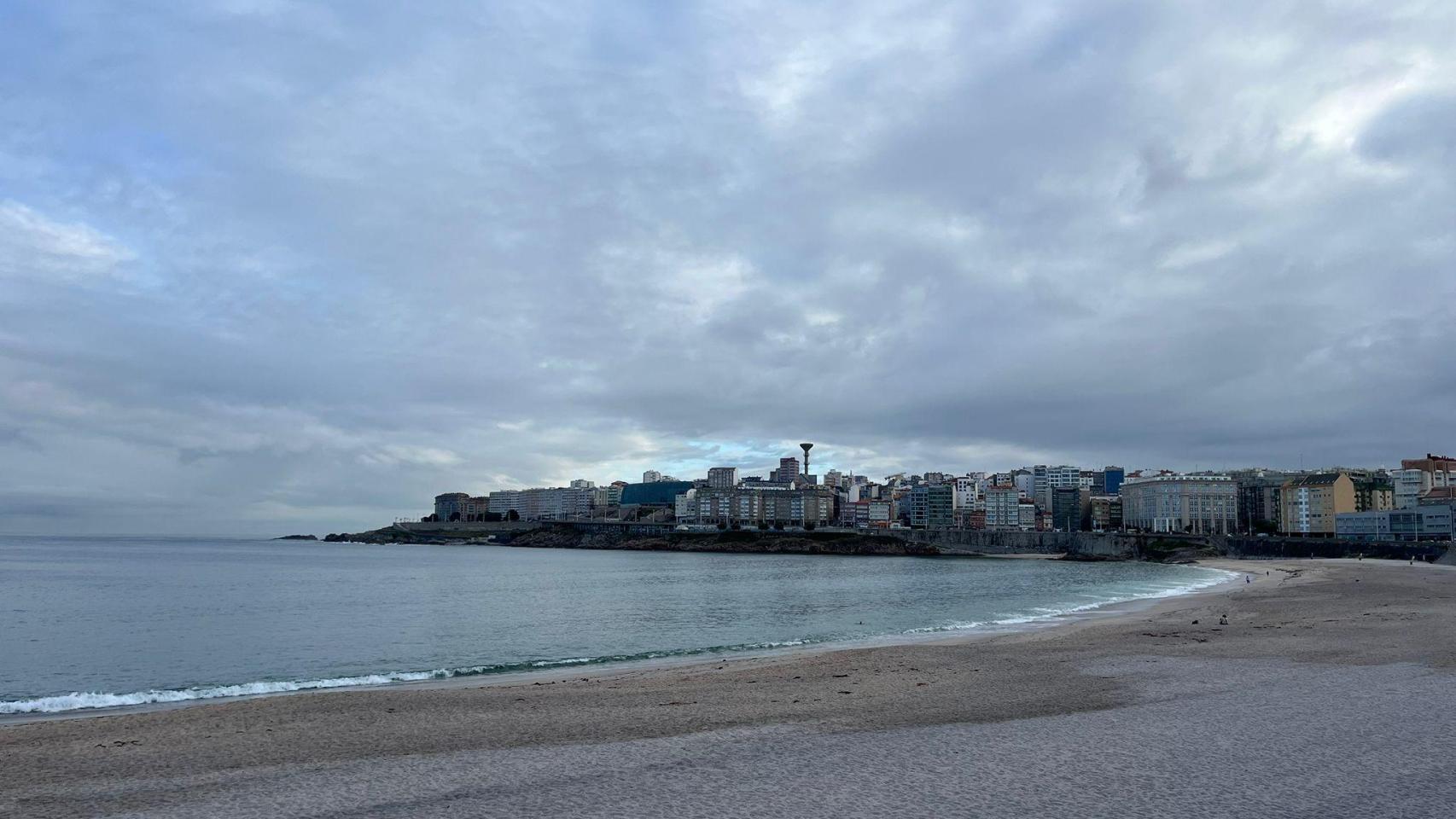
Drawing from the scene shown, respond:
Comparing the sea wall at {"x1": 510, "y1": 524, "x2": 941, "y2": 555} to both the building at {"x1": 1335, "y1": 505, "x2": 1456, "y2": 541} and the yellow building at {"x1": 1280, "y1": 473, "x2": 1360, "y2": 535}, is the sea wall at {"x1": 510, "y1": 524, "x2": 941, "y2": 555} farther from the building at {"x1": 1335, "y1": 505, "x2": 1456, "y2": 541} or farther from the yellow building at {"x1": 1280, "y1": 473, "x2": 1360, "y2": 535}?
the building at {"x1": 1335, "y1": 505, "x2": 1456, "y2": 541}

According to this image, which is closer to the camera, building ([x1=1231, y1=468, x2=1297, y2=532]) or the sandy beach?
the sandy beach

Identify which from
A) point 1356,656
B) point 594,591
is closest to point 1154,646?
point 1356,656

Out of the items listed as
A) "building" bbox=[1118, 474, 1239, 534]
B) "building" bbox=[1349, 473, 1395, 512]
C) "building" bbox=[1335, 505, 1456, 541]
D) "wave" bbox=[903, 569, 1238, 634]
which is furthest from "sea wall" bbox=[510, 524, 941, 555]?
"wave" bbox=[903, 569, 1238, 634]

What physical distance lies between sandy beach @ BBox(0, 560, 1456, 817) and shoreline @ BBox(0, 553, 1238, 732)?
130 centimetres

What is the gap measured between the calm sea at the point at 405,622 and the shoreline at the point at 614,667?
0.43 metres

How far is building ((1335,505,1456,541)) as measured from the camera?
12444 centimetres

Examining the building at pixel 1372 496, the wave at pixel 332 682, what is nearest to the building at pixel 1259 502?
the building at pixel 1372 496

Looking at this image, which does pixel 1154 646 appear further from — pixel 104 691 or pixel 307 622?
pixel 307 622

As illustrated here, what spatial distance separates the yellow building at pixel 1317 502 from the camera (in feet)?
488

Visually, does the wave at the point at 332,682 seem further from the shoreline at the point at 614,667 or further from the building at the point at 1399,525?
the building at the point at 1399,525

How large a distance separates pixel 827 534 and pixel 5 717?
16997 centimetres

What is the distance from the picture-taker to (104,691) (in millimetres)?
19922

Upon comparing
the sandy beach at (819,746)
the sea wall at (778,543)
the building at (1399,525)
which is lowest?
the sea wall at (778,543)

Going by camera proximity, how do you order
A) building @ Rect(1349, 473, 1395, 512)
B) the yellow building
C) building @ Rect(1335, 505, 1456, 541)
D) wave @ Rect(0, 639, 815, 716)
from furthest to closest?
building @ Rect(1349, 473, 1395, 512)
the yellow building
building @ Rect(1335, 505, 1456, 541)
wave @ Rect(0, 639, 815, 716)
